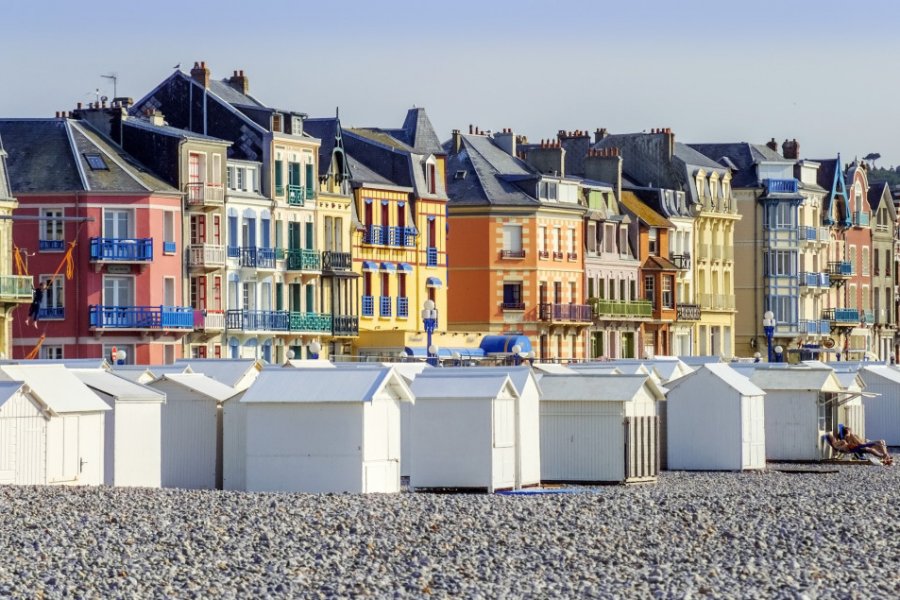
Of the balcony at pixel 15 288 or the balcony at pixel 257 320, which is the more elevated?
the balcony at pixel 15 288

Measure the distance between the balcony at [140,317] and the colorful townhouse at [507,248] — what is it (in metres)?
20.6

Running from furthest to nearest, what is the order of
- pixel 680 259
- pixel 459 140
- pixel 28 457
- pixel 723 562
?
1. pixel 680 259
2. pixel 459 140
3. pixel 28 457
4. pixel 723 562

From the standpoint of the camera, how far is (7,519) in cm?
3709

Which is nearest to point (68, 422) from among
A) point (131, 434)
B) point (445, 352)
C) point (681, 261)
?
point (131, 434)

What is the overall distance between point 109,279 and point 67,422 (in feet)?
98.1

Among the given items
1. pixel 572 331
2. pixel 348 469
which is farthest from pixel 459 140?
pixel 348 469


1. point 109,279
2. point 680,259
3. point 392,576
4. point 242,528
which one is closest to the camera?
point 392,576

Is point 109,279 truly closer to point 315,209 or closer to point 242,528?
point 315,209

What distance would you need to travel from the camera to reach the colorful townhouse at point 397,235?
83.7 meters

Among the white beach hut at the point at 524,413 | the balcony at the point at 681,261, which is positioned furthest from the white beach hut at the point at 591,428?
the balcony at the point at 681,261

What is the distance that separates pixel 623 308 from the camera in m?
100

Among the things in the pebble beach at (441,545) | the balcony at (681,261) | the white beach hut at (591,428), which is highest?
the balcony at (681,261)

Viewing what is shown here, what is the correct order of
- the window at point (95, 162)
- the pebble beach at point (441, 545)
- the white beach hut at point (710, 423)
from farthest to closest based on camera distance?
the window at point (95, 162) → the white beach hut at point (710, 423) → the pebble beach at point (441, 545)

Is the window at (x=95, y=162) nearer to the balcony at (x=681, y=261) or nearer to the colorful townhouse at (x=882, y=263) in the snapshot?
the balcony at (x=681, y=261)
